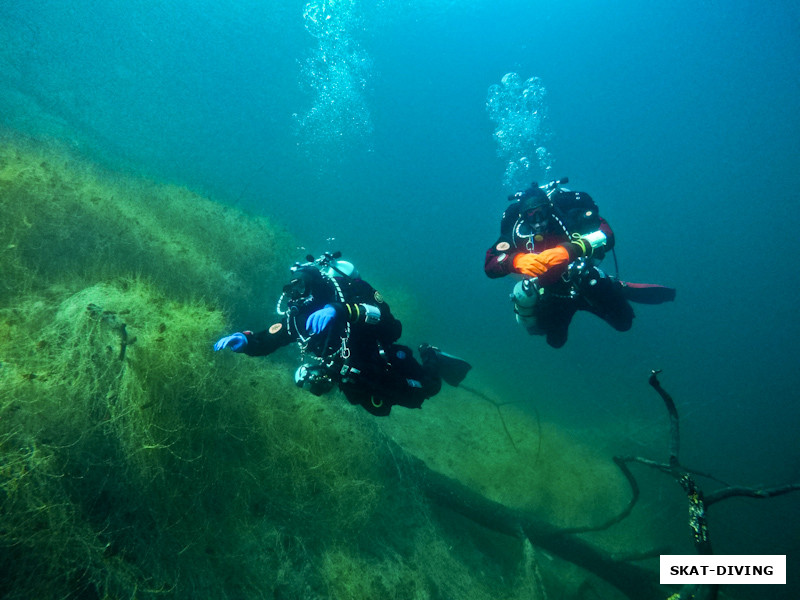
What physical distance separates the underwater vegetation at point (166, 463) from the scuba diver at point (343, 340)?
3.28 feet

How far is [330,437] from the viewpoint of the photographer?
16.0 feet

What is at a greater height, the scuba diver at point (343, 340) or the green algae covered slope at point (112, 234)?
the green algae covered slope at point (112, 234)

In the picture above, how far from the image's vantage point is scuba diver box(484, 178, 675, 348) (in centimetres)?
476

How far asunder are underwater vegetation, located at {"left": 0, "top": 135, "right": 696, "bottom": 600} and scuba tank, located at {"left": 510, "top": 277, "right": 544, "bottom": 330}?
2.76 m

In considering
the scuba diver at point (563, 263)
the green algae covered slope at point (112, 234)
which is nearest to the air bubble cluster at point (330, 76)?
the green algae covered slope at point (112, 234)

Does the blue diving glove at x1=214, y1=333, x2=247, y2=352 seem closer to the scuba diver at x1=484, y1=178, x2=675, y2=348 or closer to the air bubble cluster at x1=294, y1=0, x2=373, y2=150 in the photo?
the scuba diver at x1=484, y1=178, x2=675, y2=348

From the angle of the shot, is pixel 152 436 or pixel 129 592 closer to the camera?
pixel 129 592

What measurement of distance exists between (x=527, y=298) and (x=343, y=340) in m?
2.90

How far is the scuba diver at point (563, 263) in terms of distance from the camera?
4758mm

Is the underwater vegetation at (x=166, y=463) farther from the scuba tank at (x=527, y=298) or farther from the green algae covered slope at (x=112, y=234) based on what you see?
the scuba tank at (x=527, y=298)

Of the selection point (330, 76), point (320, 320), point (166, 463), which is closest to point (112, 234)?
point (166, 463)

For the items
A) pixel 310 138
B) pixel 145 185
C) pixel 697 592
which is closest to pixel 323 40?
pixel 310 138

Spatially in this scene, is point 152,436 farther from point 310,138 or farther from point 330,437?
point 310,138

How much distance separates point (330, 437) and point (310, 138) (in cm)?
3099
